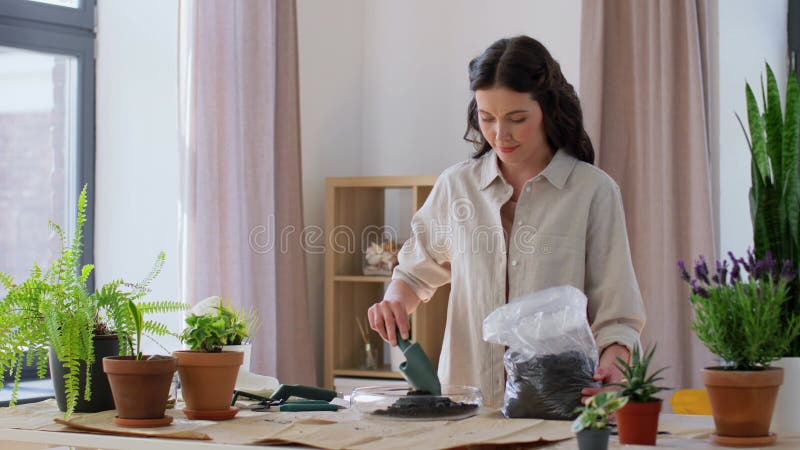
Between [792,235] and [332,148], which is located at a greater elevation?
[332,148]

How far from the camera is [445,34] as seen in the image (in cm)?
469

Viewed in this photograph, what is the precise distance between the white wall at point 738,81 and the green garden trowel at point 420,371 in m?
2.72

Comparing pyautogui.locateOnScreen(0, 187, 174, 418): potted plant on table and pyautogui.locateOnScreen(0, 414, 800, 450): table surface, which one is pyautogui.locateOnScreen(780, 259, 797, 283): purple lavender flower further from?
pyautogui.locateOnScreen(0, 187, 174, 418): potted plant on table

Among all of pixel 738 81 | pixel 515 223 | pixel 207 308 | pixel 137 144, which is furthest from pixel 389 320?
pixel 738 81

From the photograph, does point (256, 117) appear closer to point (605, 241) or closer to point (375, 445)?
point (605, 241)

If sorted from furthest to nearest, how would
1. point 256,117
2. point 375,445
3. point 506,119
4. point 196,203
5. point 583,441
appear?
point 256,117 < point 196,203 < point 506,119 < point 375,445 < point 583,441

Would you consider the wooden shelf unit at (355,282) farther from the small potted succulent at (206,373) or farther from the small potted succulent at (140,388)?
the small potted succulent at (140,388)

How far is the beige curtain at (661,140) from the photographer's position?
4.09 meters

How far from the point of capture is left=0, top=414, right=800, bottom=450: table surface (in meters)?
1.59

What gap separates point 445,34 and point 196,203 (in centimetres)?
159

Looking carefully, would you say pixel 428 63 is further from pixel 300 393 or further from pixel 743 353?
pixel 743 353

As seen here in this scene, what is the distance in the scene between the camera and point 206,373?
6.06 feet

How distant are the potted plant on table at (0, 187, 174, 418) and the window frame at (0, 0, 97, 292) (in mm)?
2056

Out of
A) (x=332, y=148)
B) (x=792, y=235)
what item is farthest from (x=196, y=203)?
(x=792, y=235)
